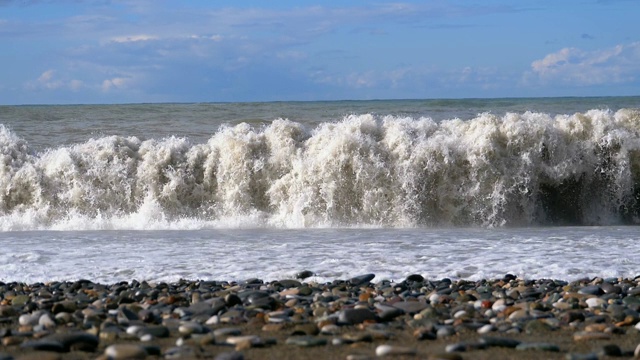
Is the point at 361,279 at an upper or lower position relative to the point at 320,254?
upper

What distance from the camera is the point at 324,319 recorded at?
5465 millimetres

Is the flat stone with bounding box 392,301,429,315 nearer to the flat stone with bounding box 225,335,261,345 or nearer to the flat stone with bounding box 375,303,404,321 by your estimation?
the flat stone with bounding box 375,303,404,321

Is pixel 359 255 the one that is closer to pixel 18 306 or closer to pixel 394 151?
pixel 18 306

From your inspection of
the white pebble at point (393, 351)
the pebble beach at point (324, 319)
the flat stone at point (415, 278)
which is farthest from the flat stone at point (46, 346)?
the flat stone at point (415, 278)

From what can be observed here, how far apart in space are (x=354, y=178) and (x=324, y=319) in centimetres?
787

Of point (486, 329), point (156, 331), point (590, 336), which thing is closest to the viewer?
point (590, 336)

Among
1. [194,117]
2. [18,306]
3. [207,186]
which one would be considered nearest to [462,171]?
[207,186]

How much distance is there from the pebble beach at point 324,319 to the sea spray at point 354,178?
5.55 m

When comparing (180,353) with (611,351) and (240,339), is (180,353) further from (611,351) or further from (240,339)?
(611,351)

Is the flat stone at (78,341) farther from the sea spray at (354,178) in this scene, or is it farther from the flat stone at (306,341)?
the sea spray at (354,178)

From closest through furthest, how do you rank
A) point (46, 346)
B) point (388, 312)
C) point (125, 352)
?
1. point (125, 352)
2. point (46, 346)
3. point (388, 312)

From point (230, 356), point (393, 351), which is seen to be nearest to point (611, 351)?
point (393, 351)

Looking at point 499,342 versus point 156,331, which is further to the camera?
point 156,331

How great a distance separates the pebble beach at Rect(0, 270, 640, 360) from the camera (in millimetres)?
4660
